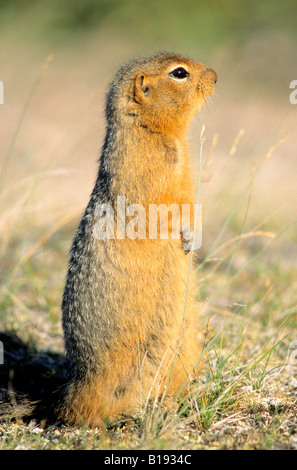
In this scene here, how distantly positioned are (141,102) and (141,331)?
5.56 ft

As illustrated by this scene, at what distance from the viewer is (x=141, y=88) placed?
4.12m

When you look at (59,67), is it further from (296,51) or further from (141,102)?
(141,102)

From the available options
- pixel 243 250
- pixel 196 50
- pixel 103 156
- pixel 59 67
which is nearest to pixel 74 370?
pixel 103 156

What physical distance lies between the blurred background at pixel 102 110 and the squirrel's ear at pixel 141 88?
651mm

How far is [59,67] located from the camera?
48.5 ft

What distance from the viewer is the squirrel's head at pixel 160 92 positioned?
407 cm

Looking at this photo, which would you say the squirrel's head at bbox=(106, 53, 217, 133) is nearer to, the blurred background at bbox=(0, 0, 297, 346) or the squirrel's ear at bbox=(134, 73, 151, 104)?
the squirrel's ear at bbox=(134, 73, 151, 104)

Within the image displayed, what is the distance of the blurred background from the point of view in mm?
6566

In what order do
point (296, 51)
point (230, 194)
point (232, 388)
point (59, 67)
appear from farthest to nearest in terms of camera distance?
point (59, 67)
point (296, 51)
point (230, 194)
point (232, 388)

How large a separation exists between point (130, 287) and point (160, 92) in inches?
60.9

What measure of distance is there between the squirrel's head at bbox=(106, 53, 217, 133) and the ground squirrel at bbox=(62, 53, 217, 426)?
1 cm
